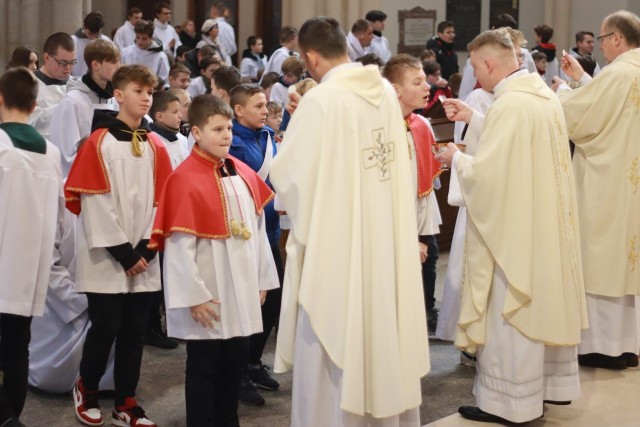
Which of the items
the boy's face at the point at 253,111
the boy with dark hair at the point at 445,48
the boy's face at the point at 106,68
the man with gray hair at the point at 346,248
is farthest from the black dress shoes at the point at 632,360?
the boy with dark hair at the point at 445,48

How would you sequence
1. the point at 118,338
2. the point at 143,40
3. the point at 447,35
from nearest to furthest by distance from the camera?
the point at 118,338 < the point at 143,40 < the point at 447,35

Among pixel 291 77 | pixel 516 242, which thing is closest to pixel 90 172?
pixel 516 242

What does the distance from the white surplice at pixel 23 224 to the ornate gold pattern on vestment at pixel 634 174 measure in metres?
3.21

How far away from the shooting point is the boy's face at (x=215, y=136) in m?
4.43

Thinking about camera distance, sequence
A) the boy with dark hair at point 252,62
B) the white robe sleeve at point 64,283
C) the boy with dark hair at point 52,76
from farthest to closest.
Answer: the boy with dark hair at point 252,62 → the boy with dark hair at point 52,76 → the white robe sleeve at point 64,283

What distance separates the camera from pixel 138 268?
467cm

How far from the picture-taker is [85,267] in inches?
185

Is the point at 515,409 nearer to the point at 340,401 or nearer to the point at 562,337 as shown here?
the point at 562,337

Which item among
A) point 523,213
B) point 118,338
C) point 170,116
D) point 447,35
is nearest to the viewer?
point 523,213

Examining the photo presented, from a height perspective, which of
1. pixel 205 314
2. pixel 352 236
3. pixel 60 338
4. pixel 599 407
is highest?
pixel 352 236

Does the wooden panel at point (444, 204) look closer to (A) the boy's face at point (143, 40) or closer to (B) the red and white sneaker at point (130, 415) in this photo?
(A) the boy's face at point (143, 40)

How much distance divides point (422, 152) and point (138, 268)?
6.15 ft

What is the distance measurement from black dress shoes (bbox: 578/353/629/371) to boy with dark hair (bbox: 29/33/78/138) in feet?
12.0

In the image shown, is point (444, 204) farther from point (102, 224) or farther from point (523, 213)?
point (102, 224)
